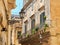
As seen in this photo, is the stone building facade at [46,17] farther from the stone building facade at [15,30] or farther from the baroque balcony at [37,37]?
the stone building facade at [15,30]

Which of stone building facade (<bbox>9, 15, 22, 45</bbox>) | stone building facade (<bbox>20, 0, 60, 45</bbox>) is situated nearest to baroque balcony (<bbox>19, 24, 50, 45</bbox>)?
stone building facade (<bbox>20, 0, 60, 45</bbox>)

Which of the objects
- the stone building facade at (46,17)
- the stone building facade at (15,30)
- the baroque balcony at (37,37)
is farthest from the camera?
the stone building facade at (15,30)

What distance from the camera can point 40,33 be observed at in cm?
2273

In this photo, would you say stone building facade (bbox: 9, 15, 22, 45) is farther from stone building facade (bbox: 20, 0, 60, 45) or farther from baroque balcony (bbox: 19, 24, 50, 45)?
baroque balcony (bbox: 19, 24, 50, 45)

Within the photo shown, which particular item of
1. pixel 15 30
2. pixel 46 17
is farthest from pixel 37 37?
pixel 15 30

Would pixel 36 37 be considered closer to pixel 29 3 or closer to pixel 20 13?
pixel 29 3

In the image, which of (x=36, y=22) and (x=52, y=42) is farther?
(x=36, y=22)

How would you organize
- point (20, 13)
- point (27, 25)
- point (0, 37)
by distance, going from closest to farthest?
point (0, 37) < point (27, 25) < point (20, 13)

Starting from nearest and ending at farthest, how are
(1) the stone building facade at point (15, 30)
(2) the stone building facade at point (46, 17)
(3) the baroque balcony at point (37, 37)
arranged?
(2) the stone building facade at point (46, 17), (3) the baroque balcony at point (37, 37), (1) the stone building facade at point (15, 30)

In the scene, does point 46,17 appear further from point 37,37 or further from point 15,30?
point 15,30

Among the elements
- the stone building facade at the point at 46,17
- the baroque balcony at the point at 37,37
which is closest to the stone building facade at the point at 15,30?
the stone building facade at the point at 46,17

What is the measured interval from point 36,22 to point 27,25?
4.28 meters

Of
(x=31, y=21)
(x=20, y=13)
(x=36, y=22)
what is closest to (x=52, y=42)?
(x=36, y=22)

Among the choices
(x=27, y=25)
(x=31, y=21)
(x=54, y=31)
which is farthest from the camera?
(x=27, y=25)
